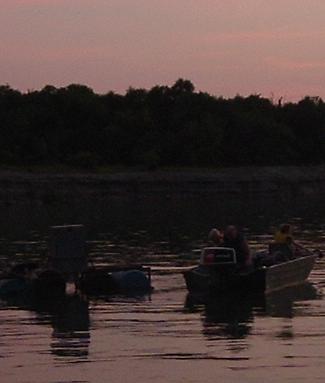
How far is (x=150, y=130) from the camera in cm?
11744

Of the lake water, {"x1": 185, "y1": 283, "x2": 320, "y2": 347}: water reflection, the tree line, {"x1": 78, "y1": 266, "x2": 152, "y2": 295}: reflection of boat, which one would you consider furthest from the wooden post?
the tree line

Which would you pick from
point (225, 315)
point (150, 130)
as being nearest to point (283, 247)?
point (225, 315)

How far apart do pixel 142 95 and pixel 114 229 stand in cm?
6872

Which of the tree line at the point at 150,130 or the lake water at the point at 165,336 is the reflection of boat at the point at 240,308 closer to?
the lake water at the point at 165,336

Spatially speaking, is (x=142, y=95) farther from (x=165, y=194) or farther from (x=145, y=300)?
(x=145, y=300)

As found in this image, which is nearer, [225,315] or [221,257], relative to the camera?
[225,315]

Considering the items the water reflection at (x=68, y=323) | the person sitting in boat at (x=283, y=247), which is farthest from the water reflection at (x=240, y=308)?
the water reflection at (x=68, y=323)

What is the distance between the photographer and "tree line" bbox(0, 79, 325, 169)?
11350 cm

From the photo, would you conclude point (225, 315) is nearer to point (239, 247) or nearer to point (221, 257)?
point (221, 257)

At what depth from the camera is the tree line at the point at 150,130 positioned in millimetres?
113500

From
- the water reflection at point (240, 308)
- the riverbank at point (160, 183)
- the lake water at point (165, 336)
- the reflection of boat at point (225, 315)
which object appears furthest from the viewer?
the riverbank at point (160, 183)

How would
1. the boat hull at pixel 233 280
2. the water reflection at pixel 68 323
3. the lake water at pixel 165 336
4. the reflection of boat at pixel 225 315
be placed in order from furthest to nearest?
the boat hull at pixel 233 280
the reflection of boat at pixel 225 315
the water reflection at pixel 68 323
the lake water at pixel 165 336

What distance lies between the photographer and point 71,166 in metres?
108

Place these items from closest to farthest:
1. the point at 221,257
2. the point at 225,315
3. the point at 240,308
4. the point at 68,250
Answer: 1. the point at 225,315
2. the point at 240,308
3. the point at 221,257
4. the point at 68,250
